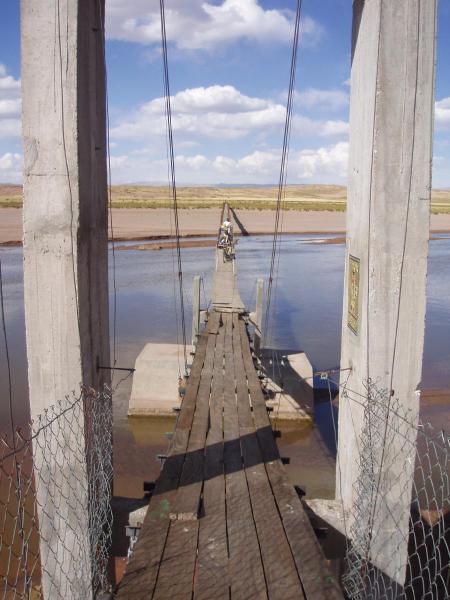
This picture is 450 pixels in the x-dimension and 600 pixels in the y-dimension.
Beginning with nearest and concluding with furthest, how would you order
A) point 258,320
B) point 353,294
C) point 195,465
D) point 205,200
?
point 353,294 < point 195,465 < point 258,320 < point 205,200

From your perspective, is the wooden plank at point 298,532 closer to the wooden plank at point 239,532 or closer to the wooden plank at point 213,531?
the wooden plank at point 239,532

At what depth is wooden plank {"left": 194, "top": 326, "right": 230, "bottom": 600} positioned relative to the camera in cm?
280

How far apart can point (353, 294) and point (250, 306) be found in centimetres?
1469

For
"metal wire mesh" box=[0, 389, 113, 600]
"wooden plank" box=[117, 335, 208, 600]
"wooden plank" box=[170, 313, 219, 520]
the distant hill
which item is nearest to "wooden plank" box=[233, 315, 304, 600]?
"wooden plank" box=[170, 313, 219, 520]

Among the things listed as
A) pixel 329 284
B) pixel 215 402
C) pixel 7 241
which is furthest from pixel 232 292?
pixel 7 241

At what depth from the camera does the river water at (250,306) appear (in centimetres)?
975

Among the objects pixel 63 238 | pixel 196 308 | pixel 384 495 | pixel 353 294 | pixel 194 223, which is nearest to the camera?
pixel 63 238

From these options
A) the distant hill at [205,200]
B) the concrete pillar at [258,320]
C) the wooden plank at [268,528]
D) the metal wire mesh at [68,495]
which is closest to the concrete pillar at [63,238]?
the metal wire mesh at [68,495]

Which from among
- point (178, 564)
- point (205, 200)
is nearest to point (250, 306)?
point (178, 564)

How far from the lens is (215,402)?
18.2 feet

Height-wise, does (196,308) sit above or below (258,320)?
above

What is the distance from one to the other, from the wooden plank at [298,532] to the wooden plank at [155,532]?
0.63m

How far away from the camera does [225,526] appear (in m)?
3.32

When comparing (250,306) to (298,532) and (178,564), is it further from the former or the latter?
(178,564)
